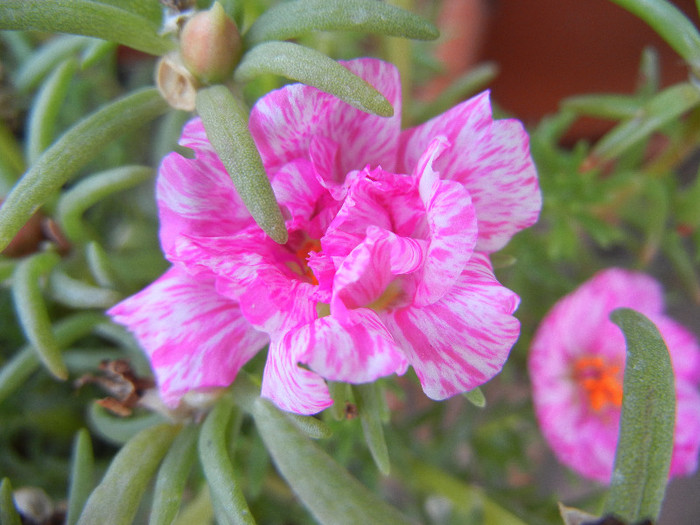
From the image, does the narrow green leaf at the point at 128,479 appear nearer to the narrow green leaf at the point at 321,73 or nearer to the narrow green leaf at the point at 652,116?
the narrow green leaf at the point at 321,73

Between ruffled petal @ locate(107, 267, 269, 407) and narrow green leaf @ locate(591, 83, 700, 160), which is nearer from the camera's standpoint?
ruffled petal @ locate(107, 267, 269, 407)

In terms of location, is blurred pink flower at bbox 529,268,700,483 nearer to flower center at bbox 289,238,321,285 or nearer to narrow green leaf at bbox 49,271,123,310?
flower center at bbox 289,238,321,285

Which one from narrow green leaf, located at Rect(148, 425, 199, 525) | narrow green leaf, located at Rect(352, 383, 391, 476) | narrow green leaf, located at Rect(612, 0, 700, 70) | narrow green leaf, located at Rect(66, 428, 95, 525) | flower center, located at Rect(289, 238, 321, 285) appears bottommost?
narrow green leaf, located at Rect(66, 428, 95, 525)

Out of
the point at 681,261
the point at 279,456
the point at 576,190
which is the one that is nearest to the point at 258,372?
the point at 279,456

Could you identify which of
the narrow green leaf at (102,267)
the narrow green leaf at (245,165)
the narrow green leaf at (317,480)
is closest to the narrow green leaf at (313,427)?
the narrow green leaf at (317,480)

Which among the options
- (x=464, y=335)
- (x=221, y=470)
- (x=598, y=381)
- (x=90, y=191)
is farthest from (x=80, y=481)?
(x=598, y=381)

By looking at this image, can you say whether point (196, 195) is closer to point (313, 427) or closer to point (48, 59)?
point (313, 427)

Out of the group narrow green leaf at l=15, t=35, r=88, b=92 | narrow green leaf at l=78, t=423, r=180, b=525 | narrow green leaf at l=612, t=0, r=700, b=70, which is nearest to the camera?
narrow green leaf at l=78, t=423, r=180, b=525

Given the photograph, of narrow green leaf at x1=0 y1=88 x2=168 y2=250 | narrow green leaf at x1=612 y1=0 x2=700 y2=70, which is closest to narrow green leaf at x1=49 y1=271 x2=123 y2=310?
narrow green leaf at x1=0 y1=88 x2=168 y2=250

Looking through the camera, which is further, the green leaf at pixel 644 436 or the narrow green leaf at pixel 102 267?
the narrow green leaf at pixel 102 267
